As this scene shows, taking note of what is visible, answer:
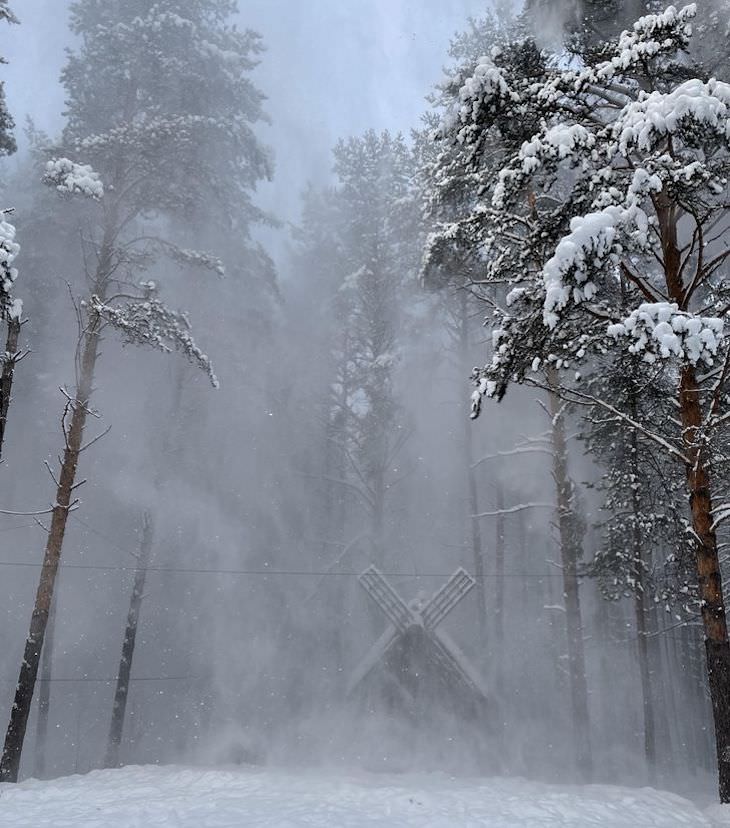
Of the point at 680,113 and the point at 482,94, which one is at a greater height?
the point at 482,94

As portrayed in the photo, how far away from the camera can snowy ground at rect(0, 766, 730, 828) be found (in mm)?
7172

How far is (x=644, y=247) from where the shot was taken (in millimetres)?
6688

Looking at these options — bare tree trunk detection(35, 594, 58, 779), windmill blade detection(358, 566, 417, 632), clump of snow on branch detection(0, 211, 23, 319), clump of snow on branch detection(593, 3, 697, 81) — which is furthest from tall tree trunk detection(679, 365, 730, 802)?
bare tree trunk detection(35, 594, 58, 779)

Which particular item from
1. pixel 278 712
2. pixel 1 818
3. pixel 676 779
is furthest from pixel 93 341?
pixel 676 779

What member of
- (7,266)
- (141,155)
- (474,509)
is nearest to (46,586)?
(7,266)

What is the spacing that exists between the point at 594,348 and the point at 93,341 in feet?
32.2

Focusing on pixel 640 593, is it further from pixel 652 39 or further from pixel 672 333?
pixel 652 39

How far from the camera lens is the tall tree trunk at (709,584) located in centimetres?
748

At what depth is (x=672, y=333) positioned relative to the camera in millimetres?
6258

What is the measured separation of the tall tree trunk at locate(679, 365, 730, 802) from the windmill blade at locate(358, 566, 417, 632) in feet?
29.6

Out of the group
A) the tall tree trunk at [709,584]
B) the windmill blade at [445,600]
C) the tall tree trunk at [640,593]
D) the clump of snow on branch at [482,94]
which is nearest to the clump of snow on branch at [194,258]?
the clump of snow on branch at [482,94]

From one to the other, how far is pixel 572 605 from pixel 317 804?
785 cm

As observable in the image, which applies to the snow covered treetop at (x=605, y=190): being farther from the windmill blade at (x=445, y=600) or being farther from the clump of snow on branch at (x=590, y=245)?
the windmill blade at (x=445, y=600)

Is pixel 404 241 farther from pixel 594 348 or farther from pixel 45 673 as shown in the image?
pixel 45 673
